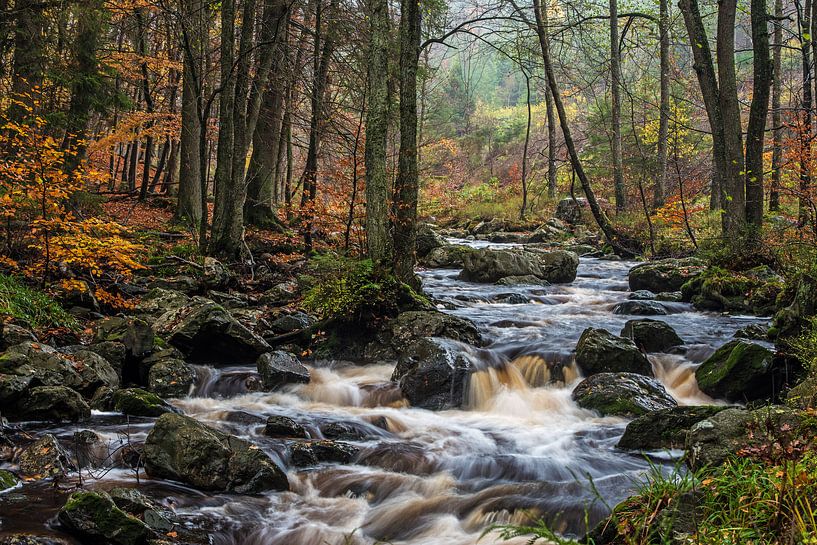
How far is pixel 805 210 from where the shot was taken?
35.4 feet

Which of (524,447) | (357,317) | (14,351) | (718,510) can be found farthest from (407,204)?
(718,510)

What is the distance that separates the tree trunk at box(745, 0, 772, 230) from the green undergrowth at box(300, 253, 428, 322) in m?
6.64

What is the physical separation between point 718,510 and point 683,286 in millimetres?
9785

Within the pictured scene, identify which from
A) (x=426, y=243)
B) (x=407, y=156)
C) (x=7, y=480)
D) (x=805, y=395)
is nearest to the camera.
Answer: (x=7, y=480)

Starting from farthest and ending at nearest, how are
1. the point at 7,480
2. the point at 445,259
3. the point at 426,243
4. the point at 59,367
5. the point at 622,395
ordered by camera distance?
the point at 426,243, the point at 445,259, the point at 622,395, the point at 59,367, the point at 7,480

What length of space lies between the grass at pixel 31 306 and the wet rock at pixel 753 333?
9007 mm

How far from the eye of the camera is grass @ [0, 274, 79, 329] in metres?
7.24

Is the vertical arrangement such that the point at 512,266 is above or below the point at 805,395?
above

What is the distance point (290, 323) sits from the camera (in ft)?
29.3

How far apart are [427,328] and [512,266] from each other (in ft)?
22.2

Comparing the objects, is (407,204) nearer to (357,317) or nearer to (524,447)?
(357,317)

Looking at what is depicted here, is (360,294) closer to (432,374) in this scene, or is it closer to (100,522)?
(432,374)

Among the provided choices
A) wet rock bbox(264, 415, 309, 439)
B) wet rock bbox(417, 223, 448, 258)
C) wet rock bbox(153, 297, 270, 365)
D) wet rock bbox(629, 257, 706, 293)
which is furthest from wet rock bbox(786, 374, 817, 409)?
wet rock bbox(417, 223, 448, 258)

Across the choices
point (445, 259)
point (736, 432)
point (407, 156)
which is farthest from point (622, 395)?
point (445, 259)
